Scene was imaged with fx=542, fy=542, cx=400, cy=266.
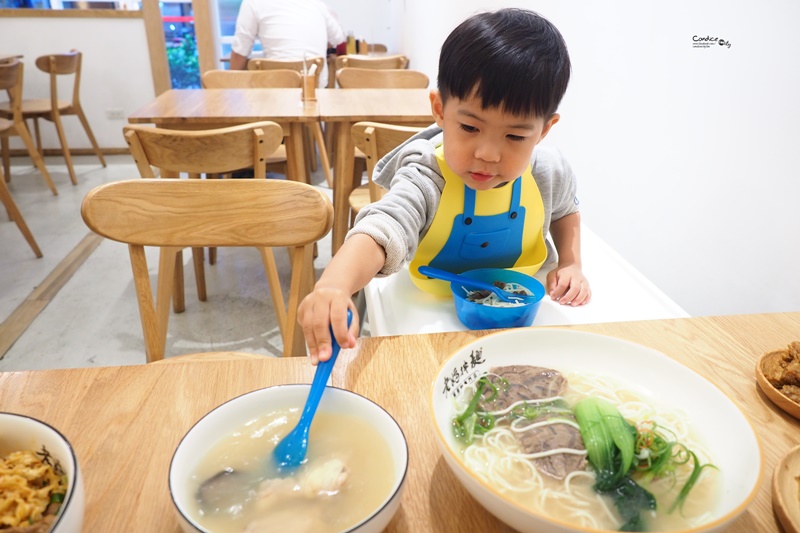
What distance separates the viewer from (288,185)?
114cm

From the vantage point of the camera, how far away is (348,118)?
247cm

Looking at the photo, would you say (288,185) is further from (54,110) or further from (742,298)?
(54,110)

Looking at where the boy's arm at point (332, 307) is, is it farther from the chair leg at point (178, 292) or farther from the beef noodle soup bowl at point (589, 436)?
the chair leg at point (178, 292)

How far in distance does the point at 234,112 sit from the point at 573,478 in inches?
92.4

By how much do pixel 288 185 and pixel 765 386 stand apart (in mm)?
896

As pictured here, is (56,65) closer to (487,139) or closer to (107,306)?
(107,306)

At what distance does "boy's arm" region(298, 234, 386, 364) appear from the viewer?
684 mm

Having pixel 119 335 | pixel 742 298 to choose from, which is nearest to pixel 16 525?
pixel 742 298

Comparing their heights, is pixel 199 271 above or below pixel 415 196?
below

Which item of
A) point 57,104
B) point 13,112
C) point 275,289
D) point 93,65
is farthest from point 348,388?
point 93,65

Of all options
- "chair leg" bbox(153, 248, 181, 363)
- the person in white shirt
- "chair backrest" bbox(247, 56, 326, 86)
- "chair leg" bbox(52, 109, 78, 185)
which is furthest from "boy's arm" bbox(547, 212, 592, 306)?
"chair leg" bbox(52, 109, 78, 185)

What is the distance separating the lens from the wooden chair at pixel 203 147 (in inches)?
73.2

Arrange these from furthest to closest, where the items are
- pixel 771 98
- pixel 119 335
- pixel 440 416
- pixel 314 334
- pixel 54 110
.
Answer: pixel 54 110 → pixel 119 335 → pixel 771 98 → pixel 314 334 → pixel 440 416

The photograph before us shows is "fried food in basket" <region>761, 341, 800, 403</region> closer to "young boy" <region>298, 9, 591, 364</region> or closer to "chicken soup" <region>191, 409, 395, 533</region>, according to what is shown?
"young boy" <region>298, 9, 591, 364</region>
